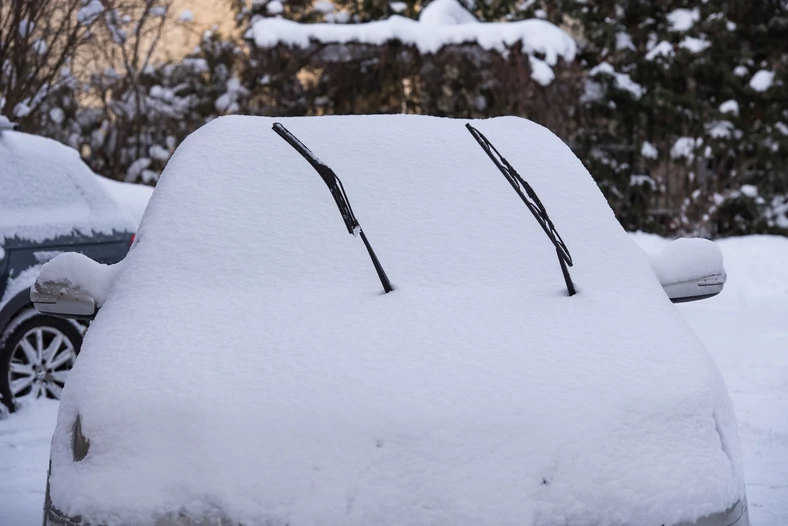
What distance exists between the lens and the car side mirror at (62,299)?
2.80 meters

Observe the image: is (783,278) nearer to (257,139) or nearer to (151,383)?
(257,139)

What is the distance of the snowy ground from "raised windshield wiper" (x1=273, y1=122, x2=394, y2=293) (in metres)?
2.18

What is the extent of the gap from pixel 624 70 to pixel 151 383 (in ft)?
58.0

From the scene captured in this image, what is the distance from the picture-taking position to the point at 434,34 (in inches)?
616

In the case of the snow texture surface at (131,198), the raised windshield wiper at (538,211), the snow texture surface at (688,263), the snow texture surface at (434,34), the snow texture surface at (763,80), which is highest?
the raised windshield wiper at (538,211)

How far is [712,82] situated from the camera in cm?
1825

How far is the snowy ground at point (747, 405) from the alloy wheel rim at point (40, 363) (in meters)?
0.11

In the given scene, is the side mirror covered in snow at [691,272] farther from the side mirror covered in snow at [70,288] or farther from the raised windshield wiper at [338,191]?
the side mirror covered in snow at [70,288]

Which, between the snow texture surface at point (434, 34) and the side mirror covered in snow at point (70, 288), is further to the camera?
the snow texture surface at point (434, 34)

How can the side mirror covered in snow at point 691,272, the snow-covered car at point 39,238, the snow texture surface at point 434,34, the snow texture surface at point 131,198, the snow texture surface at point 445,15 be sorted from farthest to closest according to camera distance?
the snow texture surface at point 445,15, the snow texture surface at point 434,34, the snow texture surface at point 131,198, the snow-covered car at point 39,238, the side mirror covered in snow at point 691,272

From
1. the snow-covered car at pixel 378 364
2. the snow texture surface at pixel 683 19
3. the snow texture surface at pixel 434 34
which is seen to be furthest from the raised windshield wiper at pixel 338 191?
the snow texture surface at pixel 683 19

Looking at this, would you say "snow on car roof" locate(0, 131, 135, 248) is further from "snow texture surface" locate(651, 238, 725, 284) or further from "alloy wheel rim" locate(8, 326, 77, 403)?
"snow texture surface" locate(651, 238, 725, 284)

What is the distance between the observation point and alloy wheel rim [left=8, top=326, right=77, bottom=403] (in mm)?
5629

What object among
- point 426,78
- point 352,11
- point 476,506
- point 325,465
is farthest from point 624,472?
point 352,11
